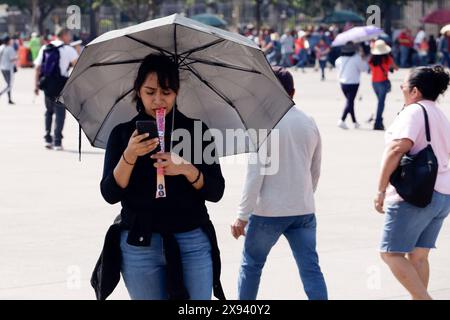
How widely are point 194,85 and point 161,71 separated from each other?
1.75ft

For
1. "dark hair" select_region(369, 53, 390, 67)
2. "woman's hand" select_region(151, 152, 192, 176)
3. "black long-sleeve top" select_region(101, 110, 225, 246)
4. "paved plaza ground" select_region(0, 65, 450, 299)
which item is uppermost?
"woman's hand" select_region(151, 152, 192, 176)

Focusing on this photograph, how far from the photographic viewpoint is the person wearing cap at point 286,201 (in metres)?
6.14

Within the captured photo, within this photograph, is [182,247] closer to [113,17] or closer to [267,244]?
[267,244]

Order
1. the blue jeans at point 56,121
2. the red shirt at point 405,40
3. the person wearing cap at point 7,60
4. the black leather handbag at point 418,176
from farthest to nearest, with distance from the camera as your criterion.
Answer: the red shirt at point 405,40
the person wearing cap at point 7,60
the blue jeans at point 56,121
the black leather handbag at point 418,176

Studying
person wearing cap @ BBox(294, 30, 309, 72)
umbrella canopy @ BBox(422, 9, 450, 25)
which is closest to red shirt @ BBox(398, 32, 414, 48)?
person wearing cap @ BBox(294, 30, 309, 72)

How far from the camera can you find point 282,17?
214ft

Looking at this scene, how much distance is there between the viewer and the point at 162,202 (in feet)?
15.3

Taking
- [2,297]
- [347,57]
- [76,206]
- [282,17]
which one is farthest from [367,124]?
[282,17]

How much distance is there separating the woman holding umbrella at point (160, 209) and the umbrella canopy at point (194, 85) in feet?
1.11

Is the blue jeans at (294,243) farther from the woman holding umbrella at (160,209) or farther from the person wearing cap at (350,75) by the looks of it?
the person wearing cap at (350,75)

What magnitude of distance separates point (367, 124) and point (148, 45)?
15.4m

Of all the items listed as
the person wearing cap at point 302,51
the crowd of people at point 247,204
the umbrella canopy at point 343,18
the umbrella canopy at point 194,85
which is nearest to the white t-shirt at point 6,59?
the person wearing cap at point 302,51

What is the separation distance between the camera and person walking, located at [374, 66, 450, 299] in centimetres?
613

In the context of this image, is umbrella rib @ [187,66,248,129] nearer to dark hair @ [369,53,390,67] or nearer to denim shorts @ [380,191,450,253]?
denim shorts @ [380,191,450,253]
